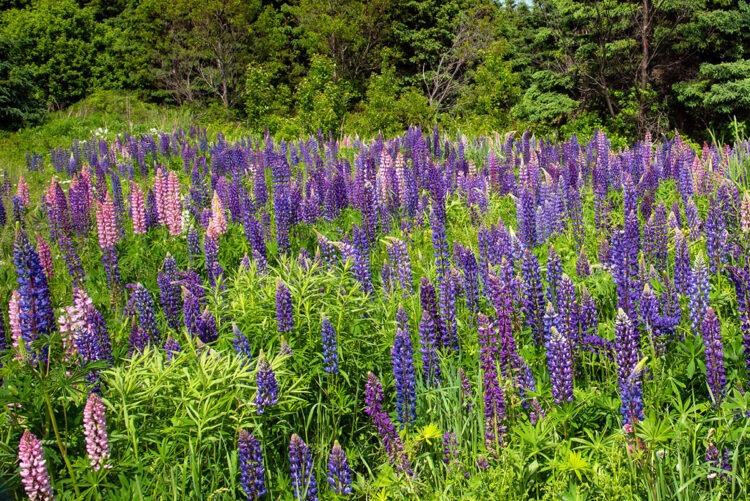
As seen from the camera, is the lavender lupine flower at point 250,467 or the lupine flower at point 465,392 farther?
the lupine flower at point 465,392

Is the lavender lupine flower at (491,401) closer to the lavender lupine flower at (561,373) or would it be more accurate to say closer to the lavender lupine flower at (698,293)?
the lavender lupine flower at (561,373)

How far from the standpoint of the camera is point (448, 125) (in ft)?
53.8

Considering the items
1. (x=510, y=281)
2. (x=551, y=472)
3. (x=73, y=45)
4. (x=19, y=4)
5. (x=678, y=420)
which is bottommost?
(x=551, y=472)

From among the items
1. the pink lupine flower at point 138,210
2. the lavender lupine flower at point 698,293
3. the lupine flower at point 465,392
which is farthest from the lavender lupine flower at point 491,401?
the pink lupine flower at point 138,210

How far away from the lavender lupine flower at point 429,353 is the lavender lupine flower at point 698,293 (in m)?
1.22

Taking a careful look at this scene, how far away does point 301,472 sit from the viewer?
8.01 feet

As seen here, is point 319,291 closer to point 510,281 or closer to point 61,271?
point 510,281

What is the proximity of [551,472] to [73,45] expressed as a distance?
28.2m

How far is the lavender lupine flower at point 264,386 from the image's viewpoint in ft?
8.95

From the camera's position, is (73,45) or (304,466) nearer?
(304,466)

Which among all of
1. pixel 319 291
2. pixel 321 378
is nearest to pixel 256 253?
pixel 319 291

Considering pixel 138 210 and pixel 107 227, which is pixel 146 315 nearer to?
pixel 107 227

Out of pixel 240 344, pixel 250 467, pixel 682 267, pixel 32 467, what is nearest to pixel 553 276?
pixel 682 267

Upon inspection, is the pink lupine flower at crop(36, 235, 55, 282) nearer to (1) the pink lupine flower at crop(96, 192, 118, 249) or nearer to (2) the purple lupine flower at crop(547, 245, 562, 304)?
(1) the pink lupine flower at crop(96, 192, 118, 249)
